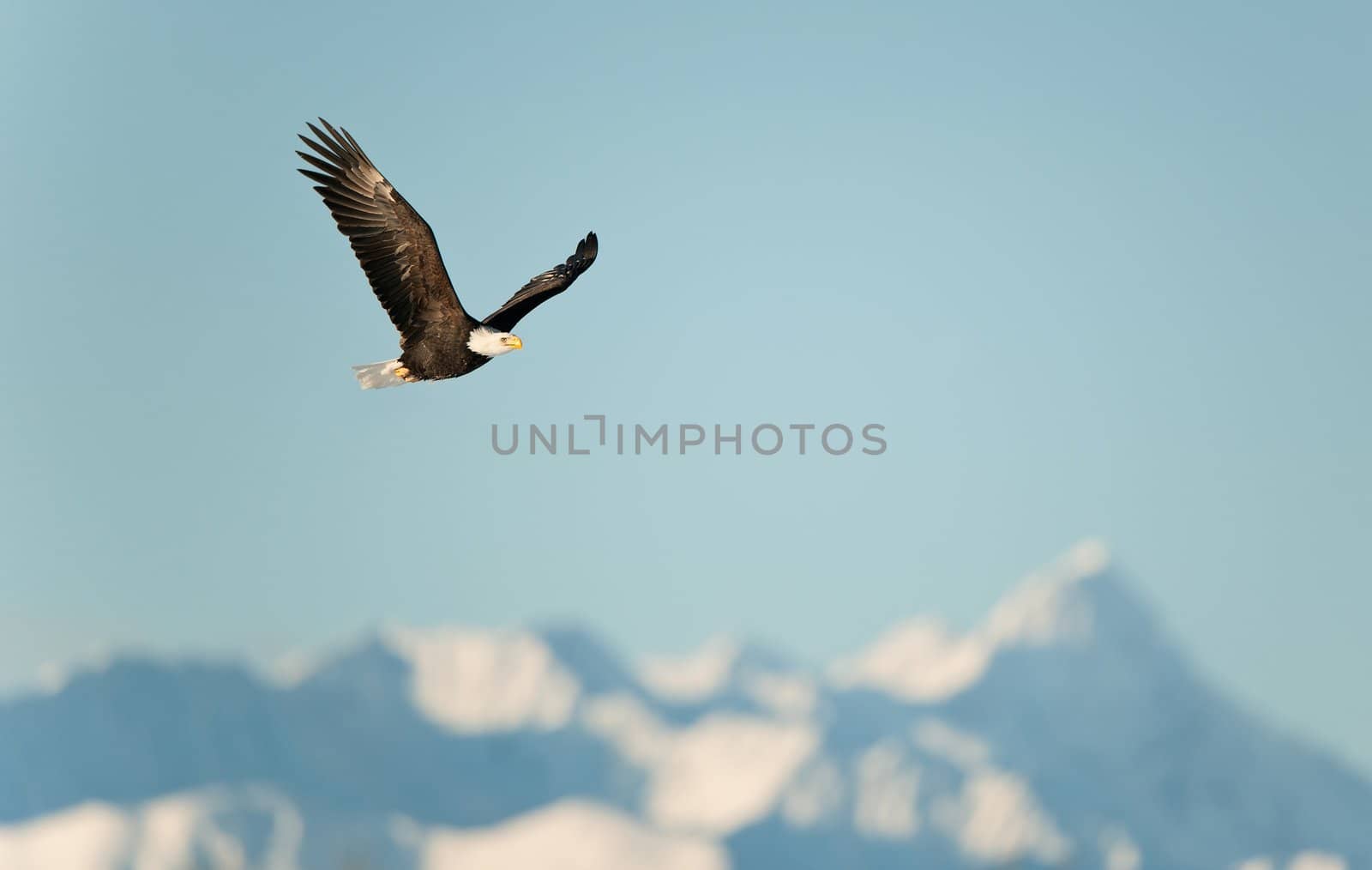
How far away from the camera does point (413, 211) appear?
16.3m

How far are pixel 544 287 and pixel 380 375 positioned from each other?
311cm

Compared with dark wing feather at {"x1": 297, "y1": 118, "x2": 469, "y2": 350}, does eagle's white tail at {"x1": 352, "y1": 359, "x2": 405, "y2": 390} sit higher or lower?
lower

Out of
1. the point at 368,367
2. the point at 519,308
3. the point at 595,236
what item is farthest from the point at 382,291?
the point at 595,236

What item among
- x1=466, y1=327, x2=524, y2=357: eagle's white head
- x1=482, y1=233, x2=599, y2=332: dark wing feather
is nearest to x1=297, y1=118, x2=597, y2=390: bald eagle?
x1=466, y1=327, x2=524, y2=357: eagle's white head

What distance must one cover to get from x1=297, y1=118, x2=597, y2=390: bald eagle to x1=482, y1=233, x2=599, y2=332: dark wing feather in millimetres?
1006

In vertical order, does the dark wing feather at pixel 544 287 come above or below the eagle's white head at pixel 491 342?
above

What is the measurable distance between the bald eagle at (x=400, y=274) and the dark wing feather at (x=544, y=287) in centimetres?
101

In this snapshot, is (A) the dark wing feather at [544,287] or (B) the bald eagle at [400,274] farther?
(A) the dark wing feather at [544,287]

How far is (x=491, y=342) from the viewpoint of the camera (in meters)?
16.4

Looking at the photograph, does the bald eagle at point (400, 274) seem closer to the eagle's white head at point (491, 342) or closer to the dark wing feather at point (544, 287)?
the eagle's white head at point (491, 342)

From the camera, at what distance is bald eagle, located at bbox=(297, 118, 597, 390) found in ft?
53.8

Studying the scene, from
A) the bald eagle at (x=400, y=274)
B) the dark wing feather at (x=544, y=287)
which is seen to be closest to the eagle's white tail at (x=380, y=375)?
the bald eagle at (x=400, y=274)

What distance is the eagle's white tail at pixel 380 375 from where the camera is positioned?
1664 centimetres

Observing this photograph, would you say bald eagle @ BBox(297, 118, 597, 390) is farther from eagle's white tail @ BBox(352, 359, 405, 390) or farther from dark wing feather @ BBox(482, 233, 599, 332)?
dark wing feather @ BBox(482, 233, 599, 332)
